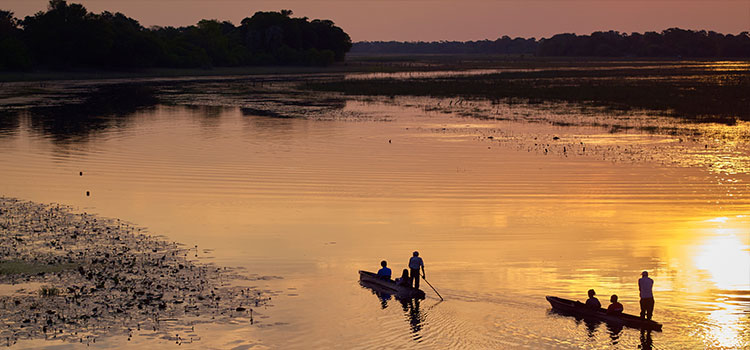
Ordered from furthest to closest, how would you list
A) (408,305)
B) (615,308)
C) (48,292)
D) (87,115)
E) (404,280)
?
(87,115)
(404,280)
(408,305)
(48,292)
(615,308)

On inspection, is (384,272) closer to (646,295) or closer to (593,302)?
(593,302)

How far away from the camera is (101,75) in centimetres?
15762

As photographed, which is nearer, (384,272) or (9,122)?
(384,272)

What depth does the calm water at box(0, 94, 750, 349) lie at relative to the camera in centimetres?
1975

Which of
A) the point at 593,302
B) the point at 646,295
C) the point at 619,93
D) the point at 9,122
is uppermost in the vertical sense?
the point at 619,93

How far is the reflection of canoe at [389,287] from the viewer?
2202cm

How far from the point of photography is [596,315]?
65.8 feet

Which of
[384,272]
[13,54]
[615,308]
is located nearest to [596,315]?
[615,308]

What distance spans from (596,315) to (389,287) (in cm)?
547

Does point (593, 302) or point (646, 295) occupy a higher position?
point (646, 295)

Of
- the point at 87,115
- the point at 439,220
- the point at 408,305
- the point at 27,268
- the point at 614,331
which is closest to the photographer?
→ the point at 614,331

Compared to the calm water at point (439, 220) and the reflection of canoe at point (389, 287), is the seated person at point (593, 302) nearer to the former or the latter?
the calm water at point (439, 220)

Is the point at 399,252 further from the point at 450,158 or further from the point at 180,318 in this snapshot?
the point at 450,158

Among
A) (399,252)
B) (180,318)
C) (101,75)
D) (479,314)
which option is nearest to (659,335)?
(479,314)
